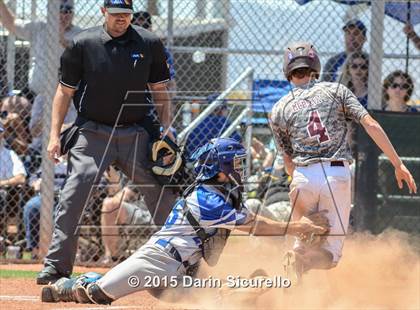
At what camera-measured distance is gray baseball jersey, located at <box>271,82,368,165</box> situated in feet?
21.6

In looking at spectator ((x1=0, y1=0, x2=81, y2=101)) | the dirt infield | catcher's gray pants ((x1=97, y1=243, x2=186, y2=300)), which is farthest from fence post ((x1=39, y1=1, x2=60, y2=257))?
catcher's gray pants ((x1=97, y1=243, x2=186, y2=300))

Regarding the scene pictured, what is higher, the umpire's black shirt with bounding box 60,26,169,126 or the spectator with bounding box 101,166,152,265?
the umpire's black shirt with bounding box 60,26,169,126

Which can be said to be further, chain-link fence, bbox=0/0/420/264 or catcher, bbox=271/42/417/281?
chain-link fence, bbox=0/0/420/264

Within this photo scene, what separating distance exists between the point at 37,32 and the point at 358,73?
12.0 ft

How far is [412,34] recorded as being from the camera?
10.1m

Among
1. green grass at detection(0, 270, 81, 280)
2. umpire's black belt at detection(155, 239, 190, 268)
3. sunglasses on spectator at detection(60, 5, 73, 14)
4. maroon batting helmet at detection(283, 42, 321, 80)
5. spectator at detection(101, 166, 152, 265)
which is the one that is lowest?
green grass at detection(0, 270, 81, 280)

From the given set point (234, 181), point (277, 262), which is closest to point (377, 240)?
point (277, 262)

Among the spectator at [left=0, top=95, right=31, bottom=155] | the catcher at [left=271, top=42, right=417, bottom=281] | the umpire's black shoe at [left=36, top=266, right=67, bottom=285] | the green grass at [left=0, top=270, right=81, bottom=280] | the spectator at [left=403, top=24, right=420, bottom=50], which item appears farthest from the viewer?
the spectator at [left=0, top=95, right=31, bottom=155]

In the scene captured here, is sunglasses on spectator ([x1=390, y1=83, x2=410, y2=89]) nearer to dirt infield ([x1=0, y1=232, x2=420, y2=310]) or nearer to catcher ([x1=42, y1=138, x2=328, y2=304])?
dirt infield ([x1=0, y1=232, x2=420, y2=310])

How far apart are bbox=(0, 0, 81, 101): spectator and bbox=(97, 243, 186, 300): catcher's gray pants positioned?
4.58m

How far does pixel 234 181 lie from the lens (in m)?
6.02

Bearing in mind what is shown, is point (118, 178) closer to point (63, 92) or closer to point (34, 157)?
point (34, 157)

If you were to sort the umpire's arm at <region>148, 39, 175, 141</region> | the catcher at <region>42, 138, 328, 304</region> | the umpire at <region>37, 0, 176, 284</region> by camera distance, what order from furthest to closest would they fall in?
the umpire's arm at <region>148, 39, 175, 141</region>, the umpire at <region>37, 0, 176, 284</region>, the catcher at <region>42, 138, 328, 304</region>

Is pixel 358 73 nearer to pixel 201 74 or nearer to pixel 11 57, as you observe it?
pixel 201 74
